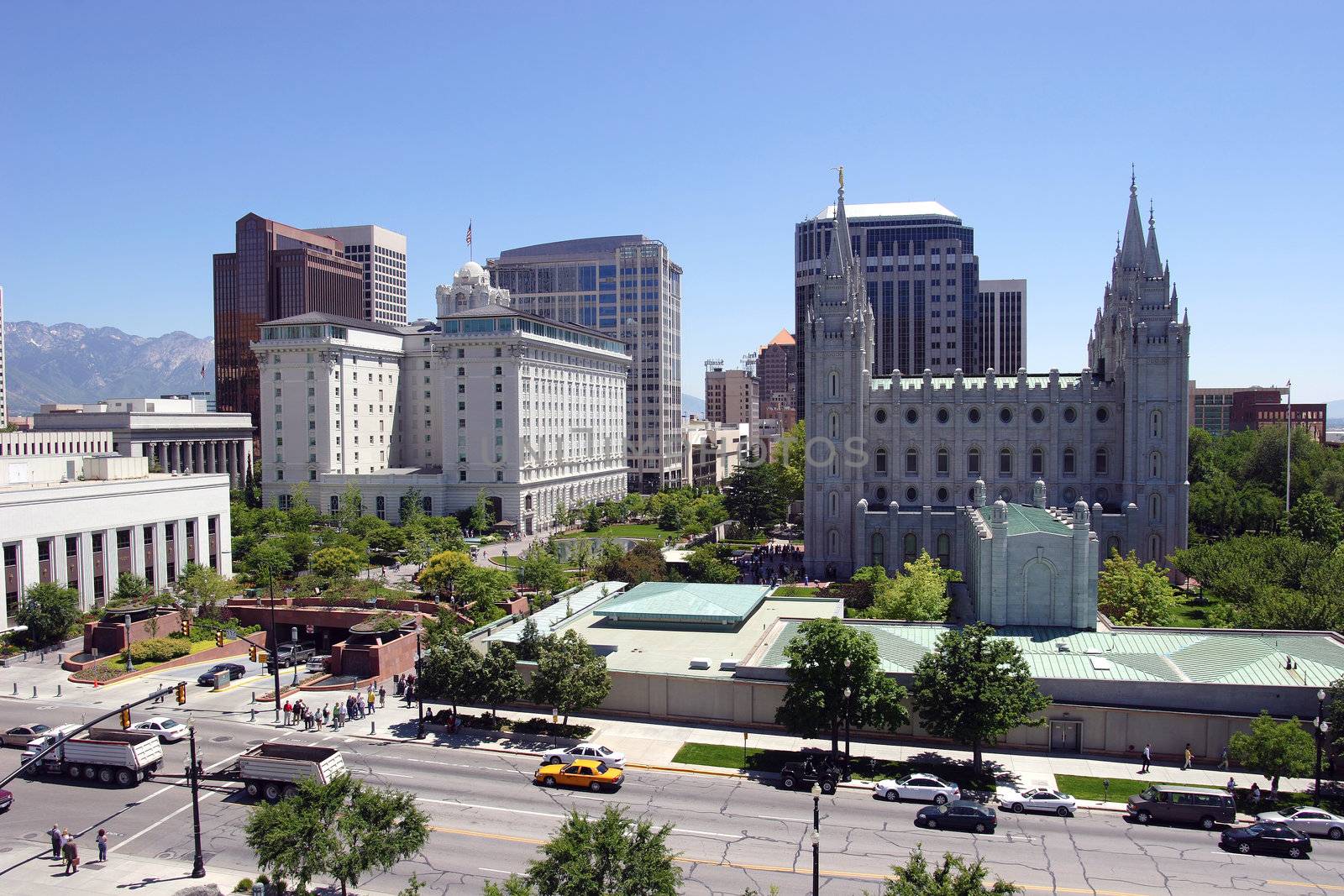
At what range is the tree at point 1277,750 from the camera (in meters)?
36.8

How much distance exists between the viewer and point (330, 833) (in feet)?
89.2

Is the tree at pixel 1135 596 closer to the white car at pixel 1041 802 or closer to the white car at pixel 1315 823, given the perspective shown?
the white car at pixel 1315 823

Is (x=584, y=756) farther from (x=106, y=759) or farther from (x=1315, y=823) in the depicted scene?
(x=1315, y=823)

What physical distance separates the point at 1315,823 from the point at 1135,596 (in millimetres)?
26409

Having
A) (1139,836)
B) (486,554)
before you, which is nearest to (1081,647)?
(1139,836)

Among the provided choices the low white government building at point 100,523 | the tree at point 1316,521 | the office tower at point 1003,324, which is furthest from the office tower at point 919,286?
the low white government building at point 100,523

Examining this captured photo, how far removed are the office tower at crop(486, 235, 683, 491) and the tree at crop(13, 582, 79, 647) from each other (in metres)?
113

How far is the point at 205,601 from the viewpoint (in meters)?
71.4

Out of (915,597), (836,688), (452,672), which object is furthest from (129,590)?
(915,597)

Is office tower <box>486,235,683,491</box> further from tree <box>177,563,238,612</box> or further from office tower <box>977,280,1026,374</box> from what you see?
tree <box>177,563,238,612</box>

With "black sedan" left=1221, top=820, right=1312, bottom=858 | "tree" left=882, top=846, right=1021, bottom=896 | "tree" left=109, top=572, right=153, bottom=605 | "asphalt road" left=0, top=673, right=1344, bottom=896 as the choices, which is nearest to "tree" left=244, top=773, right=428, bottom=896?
"asphalt road" left=0, top=673, right=1344, bottom=896

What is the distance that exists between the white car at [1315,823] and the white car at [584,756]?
78.7 ft

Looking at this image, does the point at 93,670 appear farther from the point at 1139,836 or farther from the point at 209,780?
the point at 1139,836

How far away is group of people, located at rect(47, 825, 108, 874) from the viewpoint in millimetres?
31688
